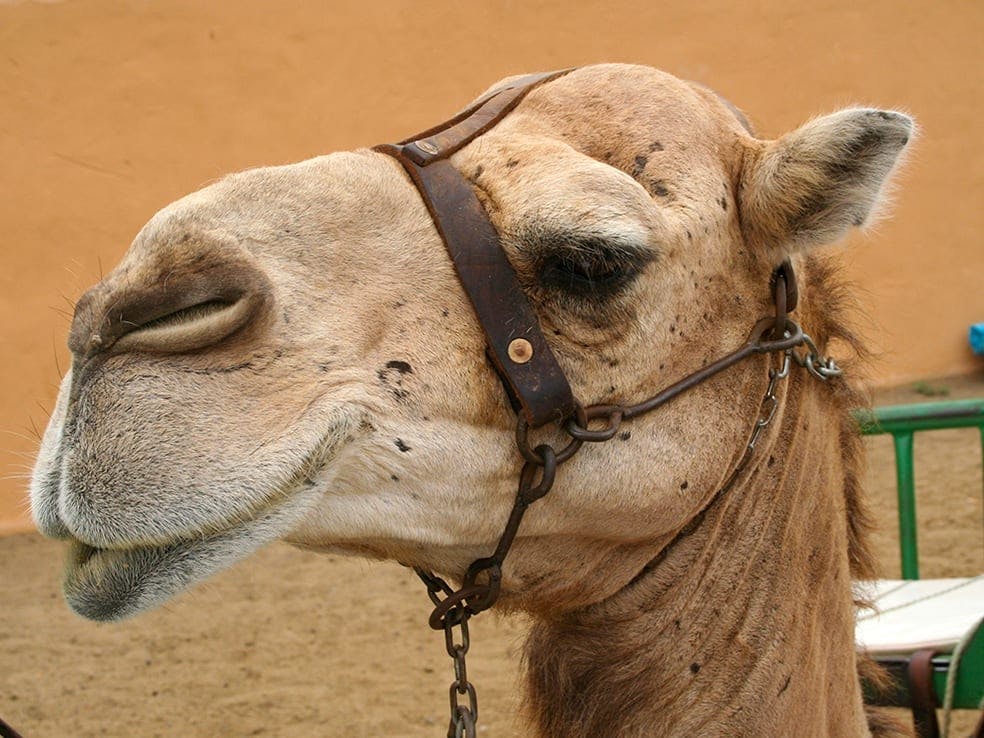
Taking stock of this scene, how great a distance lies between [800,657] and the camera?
8.13 feet

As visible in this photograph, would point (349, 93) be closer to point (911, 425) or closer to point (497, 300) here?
point (911, 425)

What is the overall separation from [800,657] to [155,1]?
312 inches

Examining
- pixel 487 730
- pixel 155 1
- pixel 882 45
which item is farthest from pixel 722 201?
pixel 882 45

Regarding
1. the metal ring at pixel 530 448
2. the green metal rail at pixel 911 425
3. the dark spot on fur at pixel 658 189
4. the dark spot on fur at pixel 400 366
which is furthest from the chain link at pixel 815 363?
the green metal rail at pixel 911 425

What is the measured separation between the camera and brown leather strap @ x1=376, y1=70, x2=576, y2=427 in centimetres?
213

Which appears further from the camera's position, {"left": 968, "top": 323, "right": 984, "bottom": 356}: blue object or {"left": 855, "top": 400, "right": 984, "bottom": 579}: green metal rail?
{"left": 968, "top": 323, "right": 984, "bottom": 356}: blue object

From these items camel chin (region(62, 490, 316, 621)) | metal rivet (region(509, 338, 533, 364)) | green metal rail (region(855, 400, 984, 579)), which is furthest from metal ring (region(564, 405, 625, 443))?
green metal rail (region(855, 400, 984, 579))

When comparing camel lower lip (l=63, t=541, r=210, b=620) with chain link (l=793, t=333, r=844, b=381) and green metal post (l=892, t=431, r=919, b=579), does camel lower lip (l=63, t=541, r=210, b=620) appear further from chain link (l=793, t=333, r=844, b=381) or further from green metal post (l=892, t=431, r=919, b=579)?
green metal post (l=892, t=431, r=919, b=579)

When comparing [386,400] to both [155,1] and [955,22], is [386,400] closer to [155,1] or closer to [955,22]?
[155,1]

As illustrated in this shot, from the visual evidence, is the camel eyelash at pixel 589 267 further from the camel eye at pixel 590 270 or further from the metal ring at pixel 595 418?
the metal ring at pixel 595 418

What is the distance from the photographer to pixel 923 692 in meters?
3.43

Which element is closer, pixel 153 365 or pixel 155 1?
pixel 153 365

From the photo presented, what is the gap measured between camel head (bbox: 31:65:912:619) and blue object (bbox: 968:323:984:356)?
9.31 meters

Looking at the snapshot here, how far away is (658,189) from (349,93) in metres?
7.36
